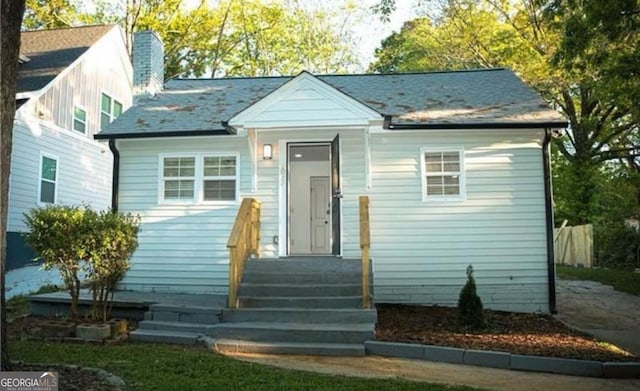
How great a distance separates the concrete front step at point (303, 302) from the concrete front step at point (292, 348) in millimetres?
1054

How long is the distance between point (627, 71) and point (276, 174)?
6.51 meters

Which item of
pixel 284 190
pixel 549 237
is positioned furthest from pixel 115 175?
pixel 549 237

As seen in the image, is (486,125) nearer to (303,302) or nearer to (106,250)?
(303,302)

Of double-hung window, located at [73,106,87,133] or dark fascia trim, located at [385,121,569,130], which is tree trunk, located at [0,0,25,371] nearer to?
dark fascia trim, located at [385,121,569,130]

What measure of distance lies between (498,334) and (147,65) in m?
9.26

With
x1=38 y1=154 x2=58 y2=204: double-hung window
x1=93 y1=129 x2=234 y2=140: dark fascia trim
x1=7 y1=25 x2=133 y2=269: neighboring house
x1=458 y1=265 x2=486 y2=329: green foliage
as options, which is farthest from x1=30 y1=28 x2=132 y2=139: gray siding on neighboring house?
x1=458 y1=265 x2=486 y2=329: green foliage

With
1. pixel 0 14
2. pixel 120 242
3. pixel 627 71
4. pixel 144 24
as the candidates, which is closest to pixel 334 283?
pixel 120 242

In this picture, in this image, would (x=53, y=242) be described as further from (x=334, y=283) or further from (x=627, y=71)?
(x=627, y=71)

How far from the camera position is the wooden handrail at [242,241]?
7.60m

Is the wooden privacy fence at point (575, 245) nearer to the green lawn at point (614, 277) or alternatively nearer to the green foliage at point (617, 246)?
the green foliage at point (617, 246)

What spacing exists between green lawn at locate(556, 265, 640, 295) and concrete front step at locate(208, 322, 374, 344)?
826 cm

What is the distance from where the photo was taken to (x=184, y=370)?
5168mm

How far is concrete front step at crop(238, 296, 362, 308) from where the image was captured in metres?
7.71

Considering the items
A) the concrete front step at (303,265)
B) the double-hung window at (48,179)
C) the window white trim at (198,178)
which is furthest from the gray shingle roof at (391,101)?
the double-hung window at (48,179)
